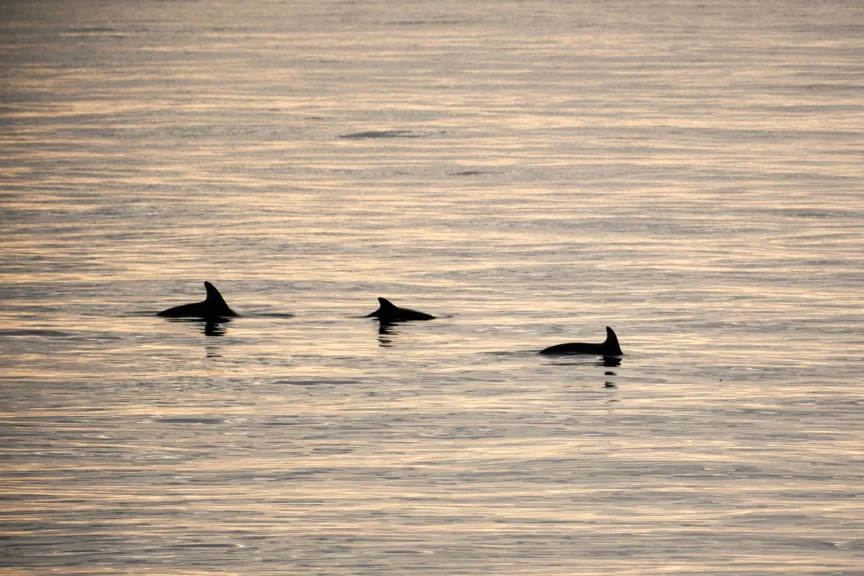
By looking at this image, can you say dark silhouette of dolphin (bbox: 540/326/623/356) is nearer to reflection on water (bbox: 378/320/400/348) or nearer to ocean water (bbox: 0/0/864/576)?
ocean water (bbox: 0/0/864/576)

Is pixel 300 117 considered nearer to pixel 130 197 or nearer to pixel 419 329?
pixel 130 197

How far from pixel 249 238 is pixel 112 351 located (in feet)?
45.0

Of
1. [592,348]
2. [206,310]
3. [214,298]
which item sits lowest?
[592,348]

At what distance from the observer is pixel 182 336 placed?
2881 cm

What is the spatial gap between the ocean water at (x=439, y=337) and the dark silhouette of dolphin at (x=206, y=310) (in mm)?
348

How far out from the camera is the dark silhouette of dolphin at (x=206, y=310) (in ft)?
98.5

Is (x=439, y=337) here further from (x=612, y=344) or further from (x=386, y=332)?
(x=612, y=344)

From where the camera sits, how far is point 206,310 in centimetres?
3025

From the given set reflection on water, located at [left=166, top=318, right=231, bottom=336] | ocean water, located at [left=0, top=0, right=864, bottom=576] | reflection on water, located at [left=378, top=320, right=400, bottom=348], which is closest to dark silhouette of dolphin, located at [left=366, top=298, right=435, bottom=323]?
reflection on water, located at [left=378, top=320, right=400, bottom=348]

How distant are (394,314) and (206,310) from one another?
3228mm

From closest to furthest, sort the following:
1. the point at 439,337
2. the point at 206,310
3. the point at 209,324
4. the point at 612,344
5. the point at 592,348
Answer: the point at 612,344, the point at 592,348, the point at 439,337, the point at 209,324, the point at 206,310

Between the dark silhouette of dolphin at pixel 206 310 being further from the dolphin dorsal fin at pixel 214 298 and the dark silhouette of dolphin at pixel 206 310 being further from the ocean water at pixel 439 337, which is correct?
the ocean water at pixel 439 337

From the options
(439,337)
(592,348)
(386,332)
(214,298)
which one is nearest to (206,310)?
(214,298)

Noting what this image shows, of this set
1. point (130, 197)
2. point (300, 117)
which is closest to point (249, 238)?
point (130, 197)
